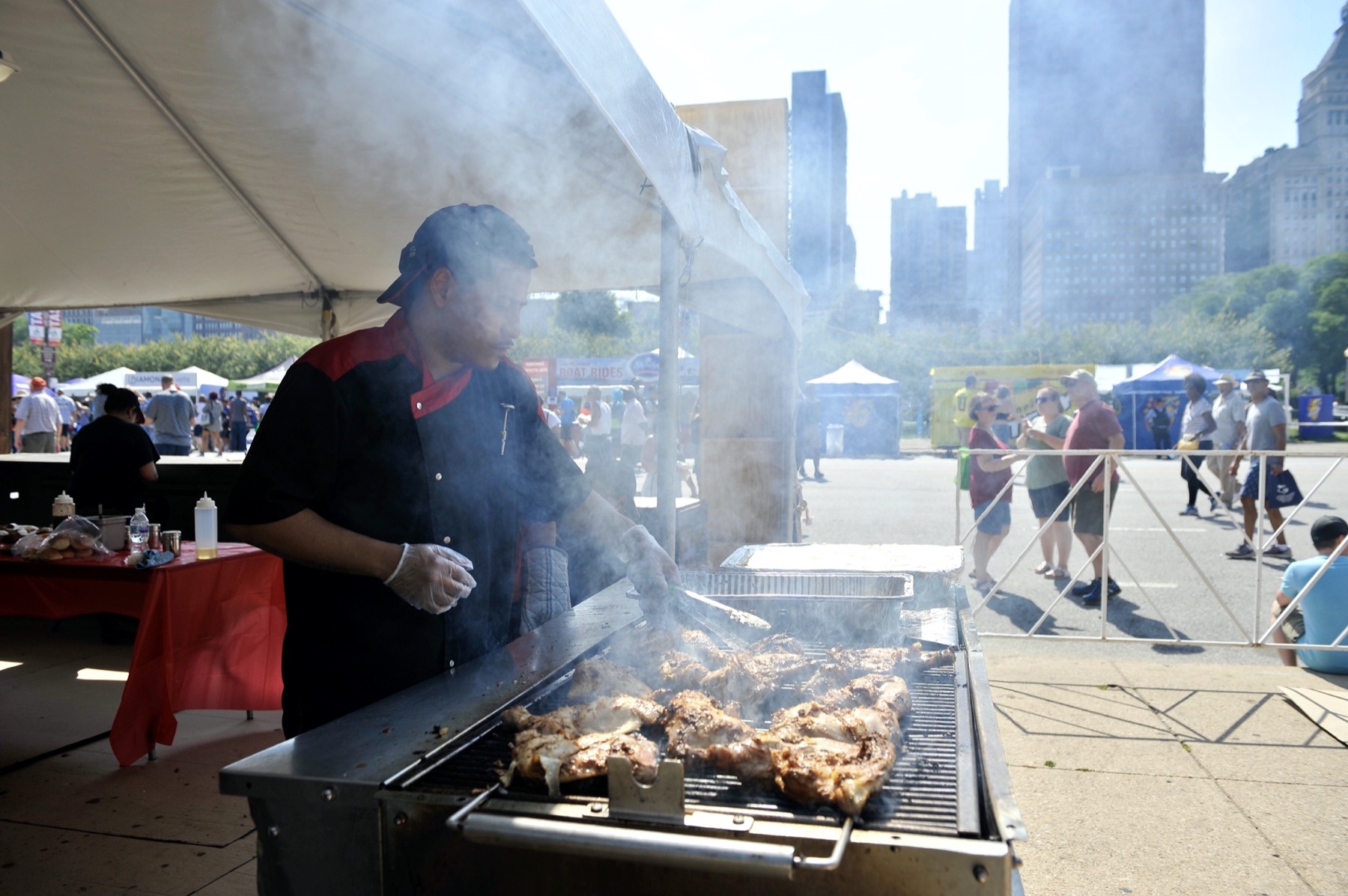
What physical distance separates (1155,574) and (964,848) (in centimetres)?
788

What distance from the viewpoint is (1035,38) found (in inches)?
365

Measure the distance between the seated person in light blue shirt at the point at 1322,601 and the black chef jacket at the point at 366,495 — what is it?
16.0 feet

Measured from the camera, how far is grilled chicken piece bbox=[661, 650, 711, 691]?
1.93 metres

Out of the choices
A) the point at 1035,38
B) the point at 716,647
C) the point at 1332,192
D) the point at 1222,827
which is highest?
the point at 1332,192

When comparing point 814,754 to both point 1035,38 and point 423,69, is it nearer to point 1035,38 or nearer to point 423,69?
point 423,69

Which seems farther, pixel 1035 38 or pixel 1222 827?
pixel 1035 38

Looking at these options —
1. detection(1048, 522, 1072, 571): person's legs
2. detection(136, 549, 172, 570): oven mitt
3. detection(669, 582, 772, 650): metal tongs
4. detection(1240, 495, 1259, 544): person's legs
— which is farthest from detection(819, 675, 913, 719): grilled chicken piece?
detection(1240, 495, 1259, 544): person's legs

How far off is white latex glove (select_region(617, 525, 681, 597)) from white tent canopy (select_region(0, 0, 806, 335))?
1031 mm

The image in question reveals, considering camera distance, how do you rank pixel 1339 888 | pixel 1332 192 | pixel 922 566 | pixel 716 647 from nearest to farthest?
pixel 716 647
pixel 1339 888
pixel 922 566
pixel 1332 192

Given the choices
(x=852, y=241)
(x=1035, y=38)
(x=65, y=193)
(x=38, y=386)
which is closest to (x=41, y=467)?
(x=65, y=193)

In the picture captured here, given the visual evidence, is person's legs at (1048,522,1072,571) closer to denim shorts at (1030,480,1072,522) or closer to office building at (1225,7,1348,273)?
denim shorts at (1030,480,1072,522)

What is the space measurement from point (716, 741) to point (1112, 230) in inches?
855

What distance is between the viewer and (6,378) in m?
8.85

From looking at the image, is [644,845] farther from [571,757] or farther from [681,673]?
[681,673]
